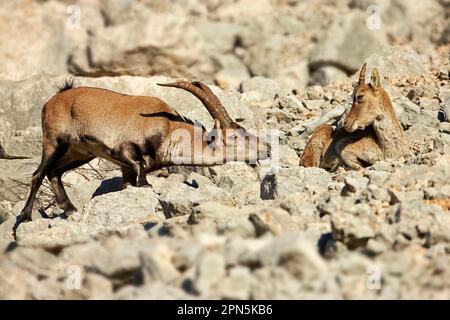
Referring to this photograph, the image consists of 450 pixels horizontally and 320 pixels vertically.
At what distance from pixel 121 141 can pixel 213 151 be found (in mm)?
1207

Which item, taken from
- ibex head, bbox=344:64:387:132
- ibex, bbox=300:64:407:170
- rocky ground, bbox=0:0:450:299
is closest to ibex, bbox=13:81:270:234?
rocky ground, bbox=0:0:450:299

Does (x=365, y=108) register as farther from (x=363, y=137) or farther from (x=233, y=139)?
(x=233, y=139)

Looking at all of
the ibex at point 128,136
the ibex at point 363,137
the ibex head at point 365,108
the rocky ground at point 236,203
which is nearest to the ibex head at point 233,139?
the ibex at point 128,136

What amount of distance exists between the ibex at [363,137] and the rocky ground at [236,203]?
25 cm

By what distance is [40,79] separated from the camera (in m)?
16.4

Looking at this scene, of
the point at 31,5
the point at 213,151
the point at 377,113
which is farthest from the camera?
the point at 31,5

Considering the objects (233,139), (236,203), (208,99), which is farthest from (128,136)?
(236,203)

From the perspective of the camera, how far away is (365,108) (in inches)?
480

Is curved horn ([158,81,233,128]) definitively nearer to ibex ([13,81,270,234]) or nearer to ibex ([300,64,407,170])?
ibex ([13,81,270,234])

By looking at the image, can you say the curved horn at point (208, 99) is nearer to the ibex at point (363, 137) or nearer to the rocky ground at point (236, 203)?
the rocky ground at point (236, 203)

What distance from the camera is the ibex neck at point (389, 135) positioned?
12.2 m

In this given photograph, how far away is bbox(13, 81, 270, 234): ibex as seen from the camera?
502 inches
